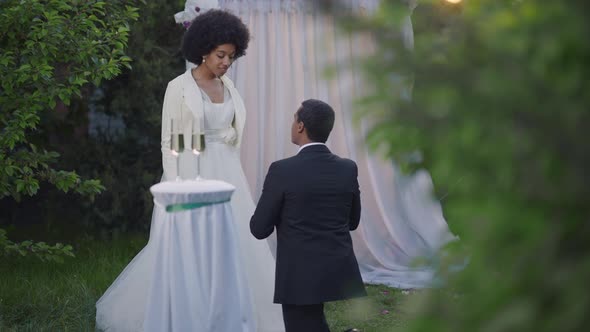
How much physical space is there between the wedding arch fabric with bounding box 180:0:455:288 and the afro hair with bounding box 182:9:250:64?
4.95 ft

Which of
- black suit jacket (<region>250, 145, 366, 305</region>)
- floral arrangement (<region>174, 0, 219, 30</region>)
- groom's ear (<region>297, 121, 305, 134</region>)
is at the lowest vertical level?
black suit jacket (<region>250, 145, 366, 305</region>)

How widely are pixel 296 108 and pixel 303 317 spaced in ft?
10.6

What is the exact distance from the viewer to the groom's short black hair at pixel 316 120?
3.65 m

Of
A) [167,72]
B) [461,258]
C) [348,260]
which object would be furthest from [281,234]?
[167,72]

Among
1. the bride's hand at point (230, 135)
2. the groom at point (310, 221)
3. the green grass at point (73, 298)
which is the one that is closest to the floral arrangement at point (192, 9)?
the bride's hand at point (230, 135)

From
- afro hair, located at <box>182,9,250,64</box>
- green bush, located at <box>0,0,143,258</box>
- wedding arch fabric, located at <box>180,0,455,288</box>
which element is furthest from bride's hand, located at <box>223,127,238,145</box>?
wedding arch fabric, located at <box>180,0,455,288</box>

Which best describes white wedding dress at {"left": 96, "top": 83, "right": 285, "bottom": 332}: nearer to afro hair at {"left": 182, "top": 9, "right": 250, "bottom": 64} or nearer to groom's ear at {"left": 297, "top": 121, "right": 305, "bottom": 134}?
afro hair at {"left": 182, "top": 9, "right": 250, "bottom": 64}

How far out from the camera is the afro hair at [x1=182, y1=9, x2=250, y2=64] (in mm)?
4866

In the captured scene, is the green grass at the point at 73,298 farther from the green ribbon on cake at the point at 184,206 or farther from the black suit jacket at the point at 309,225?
the green ribbon on cake at the point at 184,206

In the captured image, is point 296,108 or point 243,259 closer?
point 243,259

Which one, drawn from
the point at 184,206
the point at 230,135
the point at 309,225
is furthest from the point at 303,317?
the point at 230,135

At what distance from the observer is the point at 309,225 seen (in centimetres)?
361

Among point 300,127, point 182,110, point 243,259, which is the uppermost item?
point 182,110

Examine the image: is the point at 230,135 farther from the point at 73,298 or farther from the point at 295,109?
the point at 295,109
